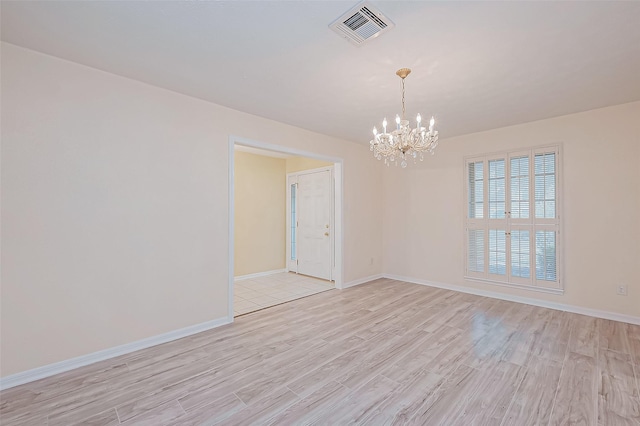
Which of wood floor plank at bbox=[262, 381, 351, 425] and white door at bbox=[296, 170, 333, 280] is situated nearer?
wood floor plank at bbox=[262, 381, 351, 425]

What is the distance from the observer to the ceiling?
179 cm

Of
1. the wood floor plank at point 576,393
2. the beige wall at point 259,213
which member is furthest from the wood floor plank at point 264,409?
the beige wall at point 259,213

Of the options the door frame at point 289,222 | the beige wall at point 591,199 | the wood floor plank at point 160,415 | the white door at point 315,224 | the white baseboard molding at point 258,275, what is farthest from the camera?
the white baseboard molding at point 258,275

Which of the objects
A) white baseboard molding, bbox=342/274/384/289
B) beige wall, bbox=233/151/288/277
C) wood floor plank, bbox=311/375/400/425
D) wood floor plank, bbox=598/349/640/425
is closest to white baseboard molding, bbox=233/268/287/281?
beige wall, bbox=233/151/288/277

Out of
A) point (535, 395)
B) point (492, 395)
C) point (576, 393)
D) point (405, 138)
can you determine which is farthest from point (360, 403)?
point (405, 138)

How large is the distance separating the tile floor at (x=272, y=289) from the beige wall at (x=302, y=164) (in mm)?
2326

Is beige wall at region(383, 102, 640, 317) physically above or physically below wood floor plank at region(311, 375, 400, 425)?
above

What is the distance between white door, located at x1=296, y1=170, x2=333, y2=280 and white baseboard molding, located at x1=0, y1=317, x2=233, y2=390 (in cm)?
260

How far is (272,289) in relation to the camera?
190 inches

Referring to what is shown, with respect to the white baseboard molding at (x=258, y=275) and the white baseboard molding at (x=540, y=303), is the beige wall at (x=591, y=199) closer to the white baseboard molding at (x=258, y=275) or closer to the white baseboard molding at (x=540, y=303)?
the white baseboard molding at (x=540, y=303)

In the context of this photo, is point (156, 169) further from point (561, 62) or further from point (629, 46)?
point (629, 46)

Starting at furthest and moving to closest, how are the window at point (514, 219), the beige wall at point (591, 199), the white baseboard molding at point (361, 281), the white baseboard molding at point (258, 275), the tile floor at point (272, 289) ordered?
1. the white baseboard molding at point (258, 275)
2. the white baseboard molding at point (361, 281)
3. the tile floor at point (272, 289)
4. the window at point (514, 219)
5. the beige wall at point (591, 199)

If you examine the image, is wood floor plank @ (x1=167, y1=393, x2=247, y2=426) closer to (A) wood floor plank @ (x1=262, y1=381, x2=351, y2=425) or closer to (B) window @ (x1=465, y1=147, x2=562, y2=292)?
(A) wood floor plank @ (x1=262, y1=381, x2=351, y2=425)

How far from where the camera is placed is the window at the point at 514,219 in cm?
384
